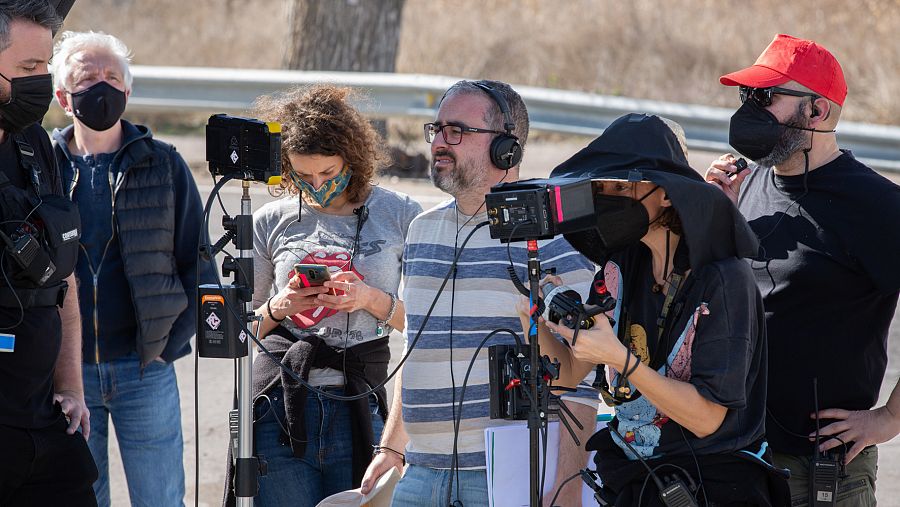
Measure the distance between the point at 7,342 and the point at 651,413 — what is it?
6.12ft

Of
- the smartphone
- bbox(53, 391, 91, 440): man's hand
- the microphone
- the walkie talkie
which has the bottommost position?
the walkie talkie

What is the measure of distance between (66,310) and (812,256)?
2462 mm

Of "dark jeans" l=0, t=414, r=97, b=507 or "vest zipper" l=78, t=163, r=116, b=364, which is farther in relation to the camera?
"vest zipper" l=78, t=163, r=116, b=364

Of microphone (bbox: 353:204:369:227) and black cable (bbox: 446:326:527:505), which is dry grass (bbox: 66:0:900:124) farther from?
black cable (bbox: 446:326:527:505)

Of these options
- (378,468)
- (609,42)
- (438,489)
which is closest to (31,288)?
(378,468)

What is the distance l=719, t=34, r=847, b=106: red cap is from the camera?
3.63m

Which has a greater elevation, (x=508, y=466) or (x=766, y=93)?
(x=766, y=93)

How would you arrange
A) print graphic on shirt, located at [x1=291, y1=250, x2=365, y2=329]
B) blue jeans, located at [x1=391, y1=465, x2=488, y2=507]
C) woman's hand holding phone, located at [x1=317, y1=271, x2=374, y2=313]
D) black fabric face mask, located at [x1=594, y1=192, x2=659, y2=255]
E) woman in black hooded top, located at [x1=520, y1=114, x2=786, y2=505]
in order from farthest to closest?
print graphic on shirt, located at [x1=291, y1=250, x2=365, y2=329] → woman's hand holding phone, located at [x1=317, y1=271, x2=374, y2=313] → blue jeans, located at [x1=391, y1=465, x2=488, y2=507] → black fabric face mask, located at [x1=594, y1=192, x2=659, y2=255] → woman in black hooded top, located at [x1=520, y1=114, x2=786, y2=505]

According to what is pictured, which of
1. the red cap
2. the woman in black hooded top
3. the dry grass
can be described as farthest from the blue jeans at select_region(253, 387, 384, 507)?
the dry grass

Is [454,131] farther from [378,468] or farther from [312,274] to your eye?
[378,468]

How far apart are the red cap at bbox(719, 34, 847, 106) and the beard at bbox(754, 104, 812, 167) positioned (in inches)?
4.2

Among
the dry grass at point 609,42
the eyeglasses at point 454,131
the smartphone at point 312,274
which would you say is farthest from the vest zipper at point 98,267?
the dry grass at point 609,42

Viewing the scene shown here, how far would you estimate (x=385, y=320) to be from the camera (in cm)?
393

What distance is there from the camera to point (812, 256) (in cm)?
345
